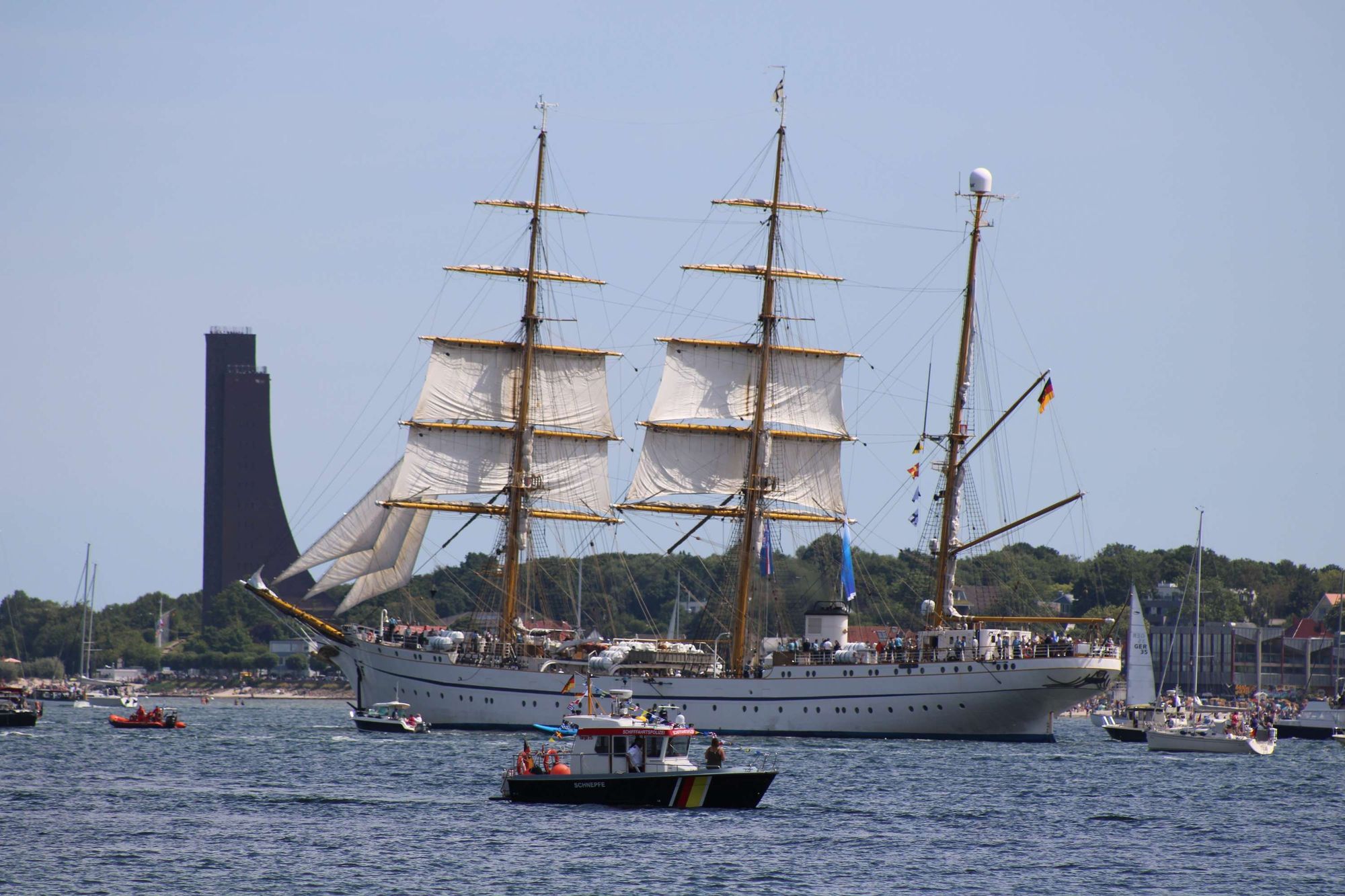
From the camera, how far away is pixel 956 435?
3711 inches

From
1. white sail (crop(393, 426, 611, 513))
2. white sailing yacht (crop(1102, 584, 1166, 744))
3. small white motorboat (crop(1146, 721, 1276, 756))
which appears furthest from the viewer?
white sailing yacht (crop(1102, 584, 1166, 744))

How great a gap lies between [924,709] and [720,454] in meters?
18.5

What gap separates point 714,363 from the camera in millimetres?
99250

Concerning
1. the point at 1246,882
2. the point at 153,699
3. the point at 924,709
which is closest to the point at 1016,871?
the point at 1246,882

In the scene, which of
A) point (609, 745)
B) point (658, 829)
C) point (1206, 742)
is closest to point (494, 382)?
point (1206, 742)

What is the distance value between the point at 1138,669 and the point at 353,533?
50.3m

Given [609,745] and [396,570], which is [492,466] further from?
[609,745]

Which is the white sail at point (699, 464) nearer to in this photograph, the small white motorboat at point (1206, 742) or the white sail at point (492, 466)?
the white sail at point (492, 466)

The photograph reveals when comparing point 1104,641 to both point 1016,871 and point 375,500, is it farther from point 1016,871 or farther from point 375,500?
point 1016,871

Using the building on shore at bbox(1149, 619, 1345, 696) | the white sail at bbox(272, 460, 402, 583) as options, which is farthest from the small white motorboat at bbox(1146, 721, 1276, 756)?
the building on shore at bbox(1149, 619, 1345, 696)

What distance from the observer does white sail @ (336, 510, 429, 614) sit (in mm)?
95750

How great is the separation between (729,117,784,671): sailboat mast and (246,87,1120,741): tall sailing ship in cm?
10

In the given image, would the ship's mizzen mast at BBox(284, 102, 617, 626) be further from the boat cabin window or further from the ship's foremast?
the boat cabin window

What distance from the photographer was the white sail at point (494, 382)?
325 ft
